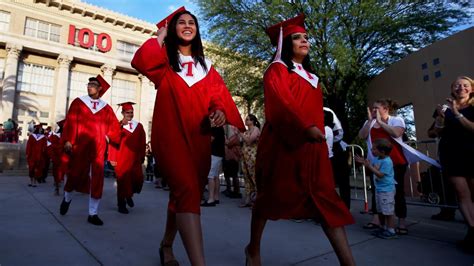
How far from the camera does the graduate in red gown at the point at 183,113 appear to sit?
1946mm

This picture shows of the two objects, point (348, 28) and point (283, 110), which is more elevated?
point (348, 28)

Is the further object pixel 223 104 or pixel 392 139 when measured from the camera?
pixel 392 139

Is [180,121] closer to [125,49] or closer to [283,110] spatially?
[283,110]

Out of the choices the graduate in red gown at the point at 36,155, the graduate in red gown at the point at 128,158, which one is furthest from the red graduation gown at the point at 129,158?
the graduate in red gown at the point at 36,155

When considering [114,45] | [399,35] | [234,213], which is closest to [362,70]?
[399,35]

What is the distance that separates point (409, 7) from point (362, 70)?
10.7 feet

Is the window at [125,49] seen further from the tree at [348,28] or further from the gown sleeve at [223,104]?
the gown sleeve at [223,104]

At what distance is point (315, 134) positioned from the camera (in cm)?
187

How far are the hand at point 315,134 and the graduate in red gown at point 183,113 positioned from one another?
23.6 inches

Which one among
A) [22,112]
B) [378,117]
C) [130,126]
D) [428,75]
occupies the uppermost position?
[22,112]

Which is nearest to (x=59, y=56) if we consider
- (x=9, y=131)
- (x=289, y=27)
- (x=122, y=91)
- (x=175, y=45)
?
(x=122, y=91)

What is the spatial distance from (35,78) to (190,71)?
30.7 metres

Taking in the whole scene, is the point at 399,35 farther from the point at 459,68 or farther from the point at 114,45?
the point at 114,45

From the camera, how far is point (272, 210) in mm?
2221
